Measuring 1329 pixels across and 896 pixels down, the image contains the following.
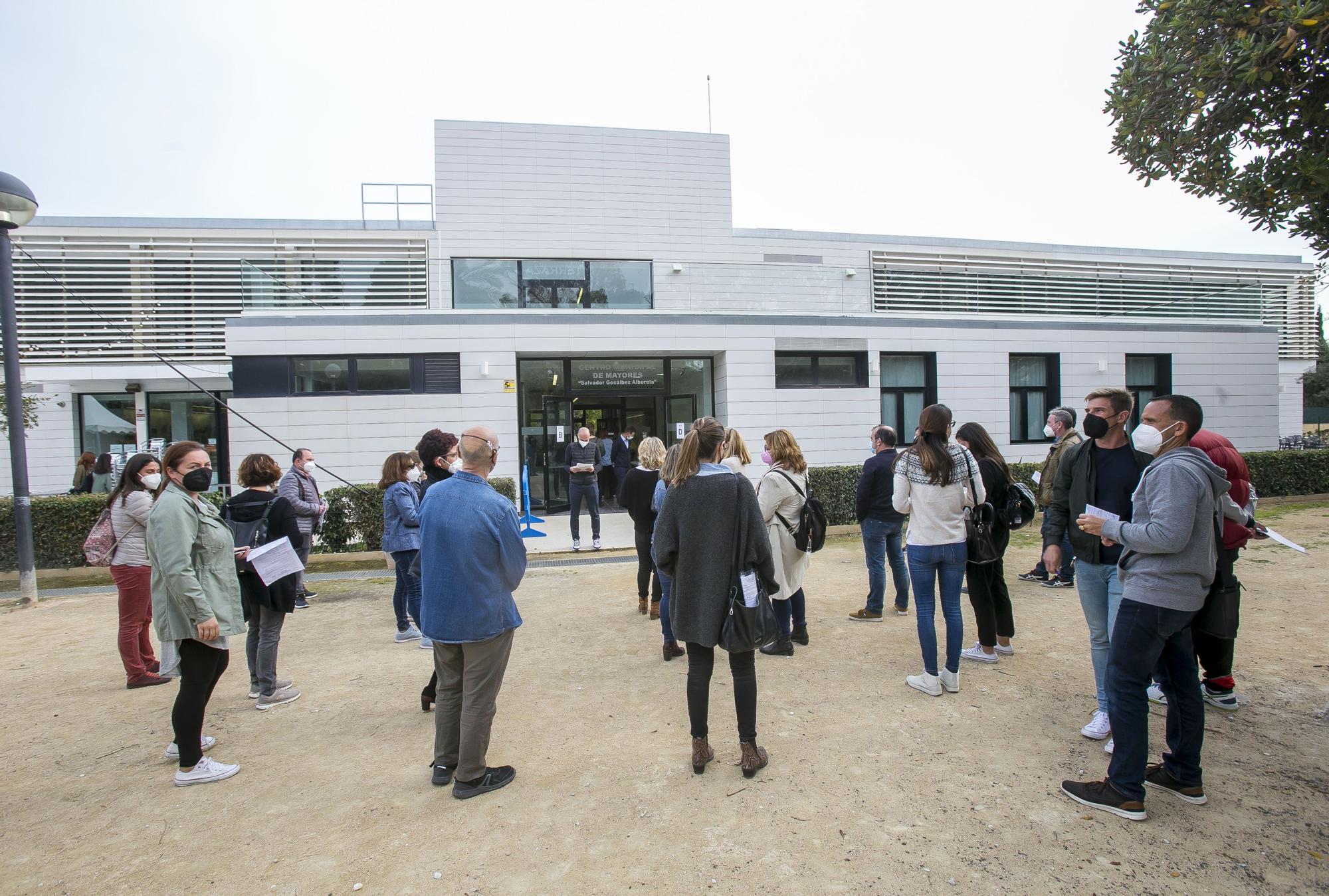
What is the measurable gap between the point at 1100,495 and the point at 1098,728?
4.23ft

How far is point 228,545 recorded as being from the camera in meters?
3.84

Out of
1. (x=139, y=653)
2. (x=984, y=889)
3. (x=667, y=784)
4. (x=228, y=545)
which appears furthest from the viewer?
(x=139, y=653)

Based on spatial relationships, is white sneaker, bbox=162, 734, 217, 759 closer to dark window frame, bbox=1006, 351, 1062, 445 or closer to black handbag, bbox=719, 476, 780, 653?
black handbag, bbox=719, 476, 780, 653

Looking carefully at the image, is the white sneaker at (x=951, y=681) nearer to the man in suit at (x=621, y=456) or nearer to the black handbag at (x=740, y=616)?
the black handbag at (x=740, y=616)

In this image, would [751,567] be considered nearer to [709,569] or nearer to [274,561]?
[709,569]

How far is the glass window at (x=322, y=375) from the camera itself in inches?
503

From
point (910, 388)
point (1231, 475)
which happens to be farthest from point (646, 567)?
point (910, 388)

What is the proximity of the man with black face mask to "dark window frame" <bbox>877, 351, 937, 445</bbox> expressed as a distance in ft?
37.6

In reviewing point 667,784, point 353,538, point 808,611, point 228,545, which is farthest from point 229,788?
point 353,538

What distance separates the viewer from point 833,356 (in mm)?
14672

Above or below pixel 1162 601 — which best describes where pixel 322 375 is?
above

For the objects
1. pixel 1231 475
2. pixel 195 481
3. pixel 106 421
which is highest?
pixel 106 421

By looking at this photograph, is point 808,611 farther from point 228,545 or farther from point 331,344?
point 331,344

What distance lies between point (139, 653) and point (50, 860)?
249cm
